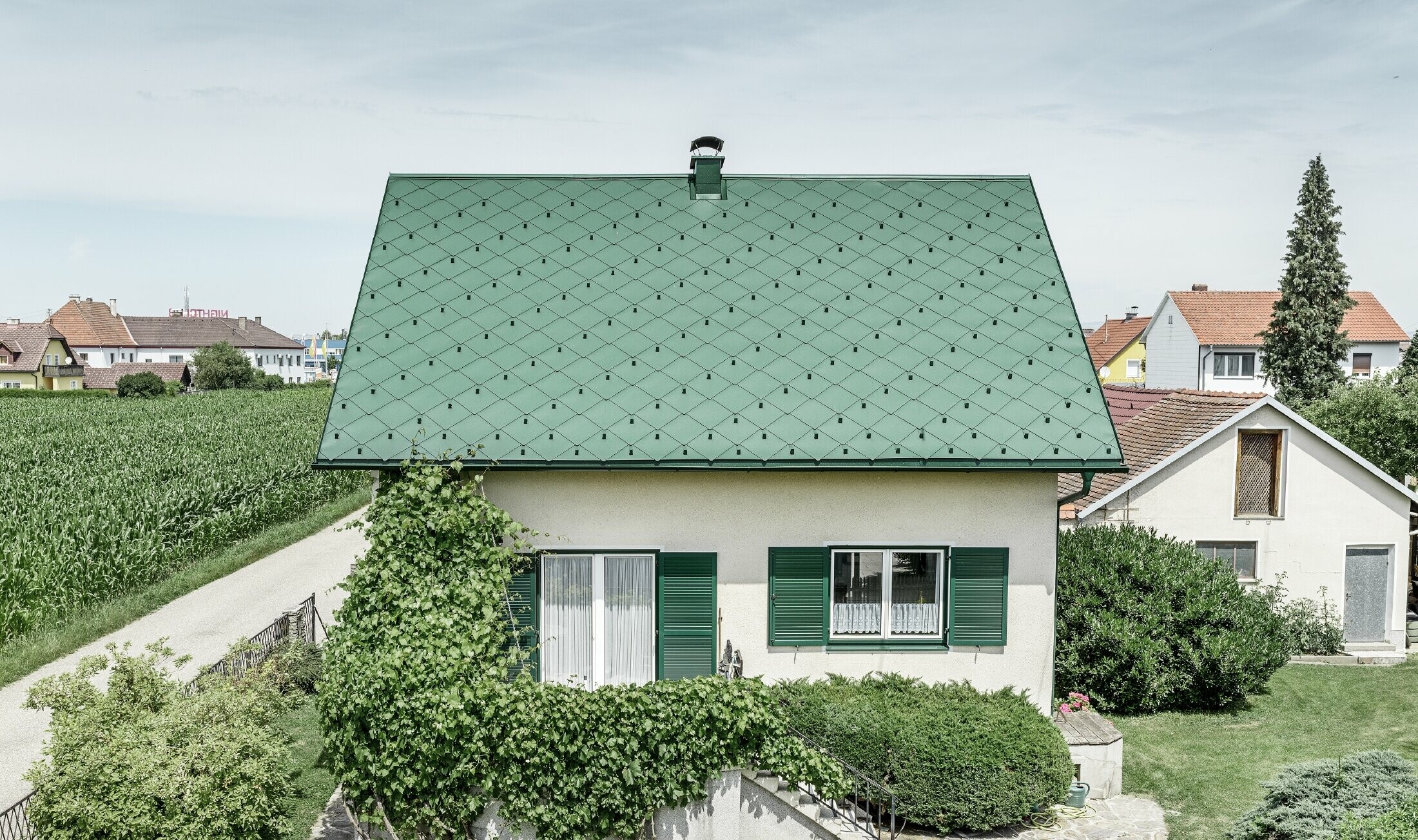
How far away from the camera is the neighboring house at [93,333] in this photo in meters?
117

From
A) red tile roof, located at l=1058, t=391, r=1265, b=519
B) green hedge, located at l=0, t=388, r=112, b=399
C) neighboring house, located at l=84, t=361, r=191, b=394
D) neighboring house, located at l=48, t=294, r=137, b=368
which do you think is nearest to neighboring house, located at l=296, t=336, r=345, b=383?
neighboring house, located at l=48, t=294, r=137, b=368

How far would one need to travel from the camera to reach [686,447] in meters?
11.7

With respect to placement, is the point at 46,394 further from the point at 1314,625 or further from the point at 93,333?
the point at 1314,625

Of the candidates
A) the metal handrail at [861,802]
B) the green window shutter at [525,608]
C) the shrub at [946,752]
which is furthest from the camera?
the green window shutter at [525,608]

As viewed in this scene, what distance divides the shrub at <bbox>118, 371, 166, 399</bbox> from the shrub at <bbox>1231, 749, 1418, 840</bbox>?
81559 millimetres

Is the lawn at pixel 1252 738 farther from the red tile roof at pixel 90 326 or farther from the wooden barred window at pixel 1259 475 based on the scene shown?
the red tile roof at pixel 90 326

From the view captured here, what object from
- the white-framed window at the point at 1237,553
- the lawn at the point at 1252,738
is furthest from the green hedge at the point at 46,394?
the lawn at the point at 1252,738

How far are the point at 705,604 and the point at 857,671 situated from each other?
2.04 meters

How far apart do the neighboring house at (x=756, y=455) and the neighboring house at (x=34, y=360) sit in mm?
92409

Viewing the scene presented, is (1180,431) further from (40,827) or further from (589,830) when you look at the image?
(40,827)

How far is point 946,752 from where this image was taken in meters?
10.9

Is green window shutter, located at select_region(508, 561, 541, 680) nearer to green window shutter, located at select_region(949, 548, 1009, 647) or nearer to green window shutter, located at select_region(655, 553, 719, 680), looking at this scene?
green window shutter, located at select_region(655, 553, 719, 680)

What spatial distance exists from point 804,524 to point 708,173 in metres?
5.75

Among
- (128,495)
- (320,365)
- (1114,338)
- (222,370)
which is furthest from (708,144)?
(320,365)
